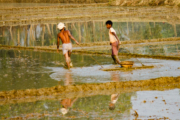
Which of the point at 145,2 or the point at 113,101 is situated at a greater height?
the point at 145,2

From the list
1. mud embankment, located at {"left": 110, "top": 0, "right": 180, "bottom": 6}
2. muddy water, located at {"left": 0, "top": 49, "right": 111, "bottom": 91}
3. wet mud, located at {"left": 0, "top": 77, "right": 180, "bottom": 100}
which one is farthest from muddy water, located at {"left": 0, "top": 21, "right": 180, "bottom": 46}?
mud embankment, located at {"left": 110, "top": 0, "right": 180, "bottom": 6}

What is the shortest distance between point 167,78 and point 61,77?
9.99 ft

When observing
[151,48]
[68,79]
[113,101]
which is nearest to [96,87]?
[113,101]

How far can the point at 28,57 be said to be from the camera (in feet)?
60.8

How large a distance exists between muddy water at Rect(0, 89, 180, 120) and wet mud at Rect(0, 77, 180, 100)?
70cm

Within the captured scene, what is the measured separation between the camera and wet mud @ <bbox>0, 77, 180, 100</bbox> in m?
9.39

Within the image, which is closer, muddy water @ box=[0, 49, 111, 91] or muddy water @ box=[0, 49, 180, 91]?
muddy water @ box=[0, 49, 111, 91]

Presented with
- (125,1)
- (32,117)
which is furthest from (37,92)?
(125,1)

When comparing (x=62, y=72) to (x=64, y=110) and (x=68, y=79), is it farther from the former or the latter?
(x=64, y=110)

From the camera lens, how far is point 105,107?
789 centimetres

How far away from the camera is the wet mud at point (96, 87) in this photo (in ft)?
30.8

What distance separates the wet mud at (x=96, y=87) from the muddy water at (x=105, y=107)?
2.29 feet

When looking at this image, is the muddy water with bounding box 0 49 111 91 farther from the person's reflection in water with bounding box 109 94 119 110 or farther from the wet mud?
the person's reflection in water with bounding box 109 94 119 110

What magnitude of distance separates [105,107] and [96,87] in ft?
7.05
